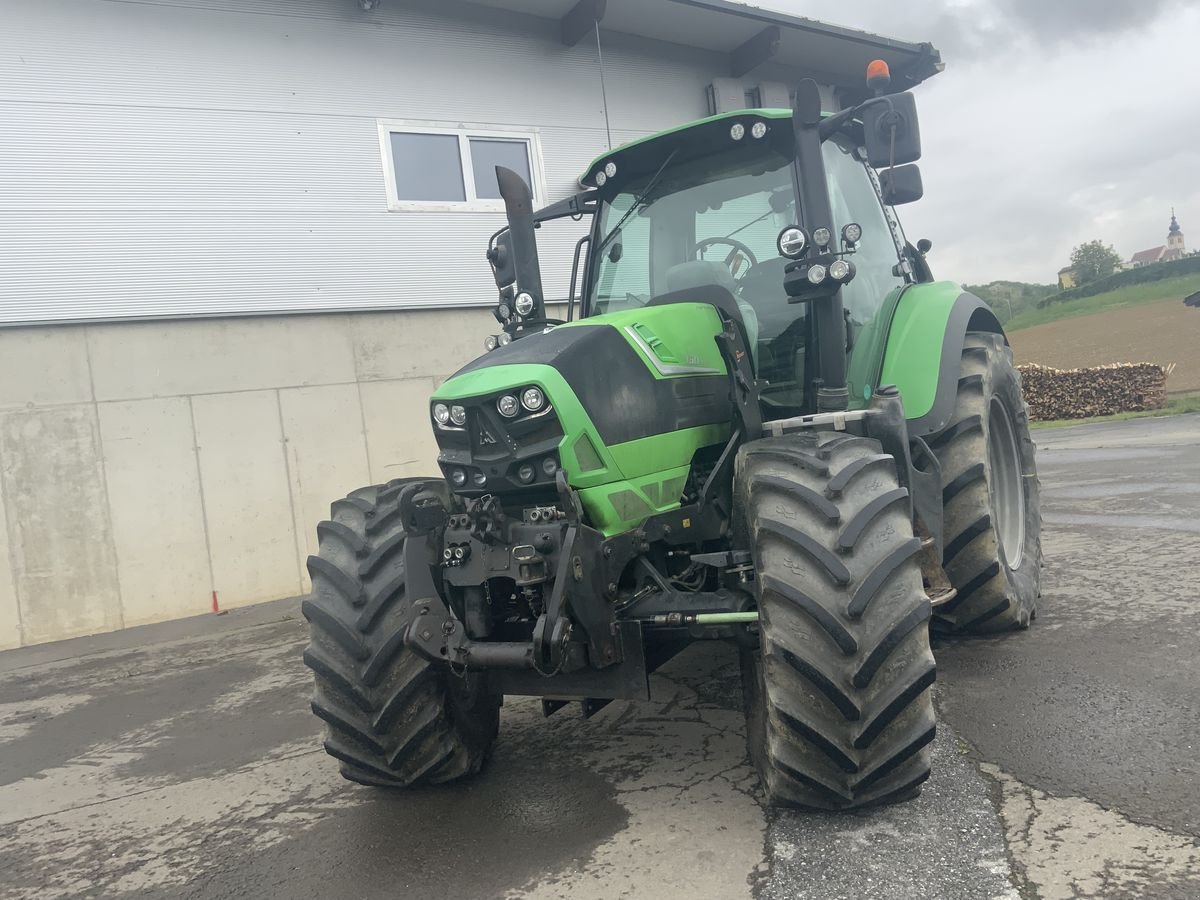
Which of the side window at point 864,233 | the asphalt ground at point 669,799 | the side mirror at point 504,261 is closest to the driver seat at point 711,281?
the side window at point 864,233

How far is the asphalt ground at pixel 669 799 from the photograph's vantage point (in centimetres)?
264

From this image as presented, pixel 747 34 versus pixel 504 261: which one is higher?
pixel 747 34

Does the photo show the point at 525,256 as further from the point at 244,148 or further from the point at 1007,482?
the point at 244,148

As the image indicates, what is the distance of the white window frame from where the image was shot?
9.28m

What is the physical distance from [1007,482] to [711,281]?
247 cm

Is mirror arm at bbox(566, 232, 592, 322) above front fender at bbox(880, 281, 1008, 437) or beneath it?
above

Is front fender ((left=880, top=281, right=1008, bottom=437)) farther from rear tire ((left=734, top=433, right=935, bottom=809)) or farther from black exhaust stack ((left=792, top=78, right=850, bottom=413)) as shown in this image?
rear tire ((left=734, top=433, right=935, bottom=809))

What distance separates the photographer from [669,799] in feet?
10.7

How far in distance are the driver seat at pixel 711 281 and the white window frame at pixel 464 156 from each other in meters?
6.01

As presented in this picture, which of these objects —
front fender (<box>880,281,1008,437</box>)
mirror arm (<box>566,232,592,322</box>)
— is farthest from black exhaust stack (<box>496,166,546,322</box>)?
front fender (<box>880,281,1008,437</box>)

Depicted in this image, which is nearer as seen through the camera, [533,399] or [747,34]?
[533,399]

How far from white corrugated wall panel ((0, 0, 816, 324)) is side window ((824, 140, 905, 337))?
575cm

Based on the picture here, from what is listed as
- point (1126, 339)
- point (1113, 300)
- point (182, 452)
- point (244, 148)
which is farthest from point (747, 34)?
point (1113, 300)

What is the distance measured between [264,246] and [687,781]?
706 cm
